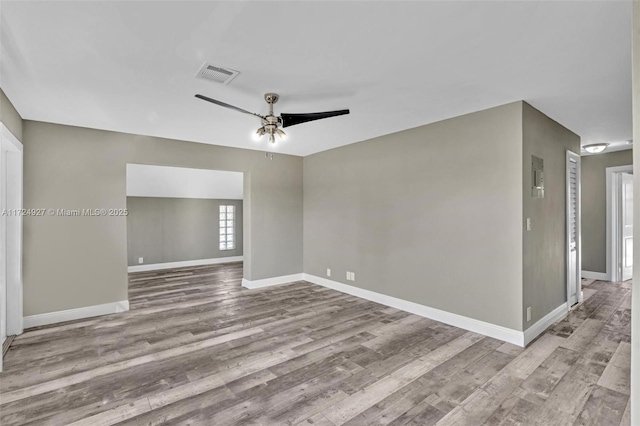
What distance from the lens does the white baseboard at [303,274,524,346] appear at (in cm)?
336

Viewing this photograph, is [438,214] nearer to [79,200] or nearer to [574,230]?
[574,230]

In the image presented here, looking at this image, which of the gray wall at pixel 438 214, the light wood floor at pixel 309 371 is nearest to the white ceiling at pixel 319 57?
the gray wall at pixel 438 214

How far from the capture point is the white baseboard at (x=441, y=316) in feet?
11.0

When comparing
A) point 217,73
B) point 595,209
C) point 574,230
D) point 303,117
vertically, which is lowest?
point 574,230

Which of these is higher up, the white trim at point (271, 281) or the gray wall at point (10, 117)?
the gray wall at point (10, 117)

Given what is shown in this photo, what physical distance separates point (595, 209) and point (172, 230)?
936 cm

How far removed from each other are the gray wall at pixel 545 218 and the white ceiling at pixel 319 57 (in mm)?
331

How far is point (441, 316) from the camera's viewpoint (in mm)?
3992

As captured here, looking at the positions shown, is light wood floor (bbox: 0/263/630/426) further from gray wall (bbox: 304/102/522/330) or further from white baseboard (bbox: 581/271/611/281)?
white baseboard (bbox: 581/271/611/281)

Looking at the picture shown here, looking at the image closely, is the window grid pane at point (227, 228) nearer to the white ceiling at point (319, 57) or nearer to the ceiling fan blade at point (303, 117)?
the white ceiling at point (319, 57)

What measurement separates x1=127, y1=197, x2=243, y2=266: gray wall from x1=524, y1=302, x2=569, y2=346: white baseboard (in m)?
7.31

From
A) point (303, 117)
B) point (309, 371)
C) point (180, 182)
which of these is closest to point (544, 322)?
point (309, 371)

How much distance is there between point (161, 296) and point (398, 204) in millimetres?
4170

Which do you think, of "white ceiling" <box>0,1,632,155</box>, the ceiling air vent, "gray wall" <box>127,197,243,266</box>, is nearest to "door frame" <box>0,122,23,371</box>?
"white ceiling" <box>0,1,632,155</box>
